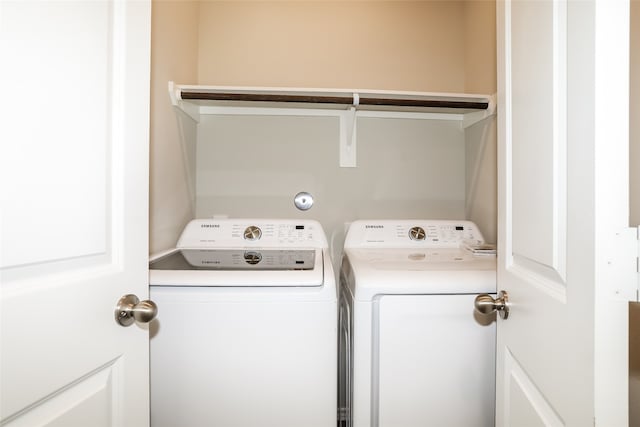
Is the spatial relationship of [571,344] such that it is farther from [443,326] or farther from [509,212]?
[443,326]

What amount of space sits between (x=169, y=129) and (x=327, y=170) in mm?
925

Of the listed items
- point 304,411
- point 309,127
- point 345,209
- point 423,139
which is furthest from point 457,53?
point 304,411

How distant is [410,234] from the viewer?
170 centimetres

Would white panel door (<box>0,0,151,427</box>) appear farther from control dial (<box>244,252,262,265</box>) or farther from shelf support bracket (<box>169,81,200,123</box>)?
shelf support bracket (<box>169,81,200,123</box>)

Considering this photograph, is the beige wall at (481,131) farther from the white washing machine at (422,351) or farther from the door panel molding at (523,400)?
the door panel molding at (523,400)

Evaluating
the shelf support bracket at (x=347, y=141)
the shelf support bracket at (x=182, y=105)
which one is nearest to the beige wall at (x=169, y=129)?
the shelf support bracket at (x=182, y=105)

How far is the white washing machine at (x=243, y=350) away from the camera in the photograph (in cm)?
100

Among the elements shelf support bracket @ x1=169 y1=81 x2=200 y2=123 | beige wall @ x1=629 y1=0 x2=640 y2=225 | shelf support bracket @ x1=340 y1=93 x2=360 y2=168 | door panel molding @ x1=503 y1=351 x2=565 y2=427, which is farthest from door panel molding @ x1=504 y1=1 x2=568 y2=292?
shelf support bracket @ x1=169 y1=81 x2=200 y2=123

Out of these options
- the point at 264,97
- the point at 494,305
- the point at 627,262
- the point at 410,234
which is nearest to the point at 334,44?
the point at 264,97

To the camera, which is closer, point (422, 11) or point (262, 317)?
point (262, 317)

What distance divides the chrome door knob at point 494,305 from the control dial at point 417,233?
870 millimetres

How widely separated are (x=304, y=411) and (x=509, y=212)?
876mm

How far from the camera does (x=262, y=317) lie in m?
1.00

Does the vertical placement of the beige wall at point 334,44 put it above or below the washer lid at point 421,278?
above
